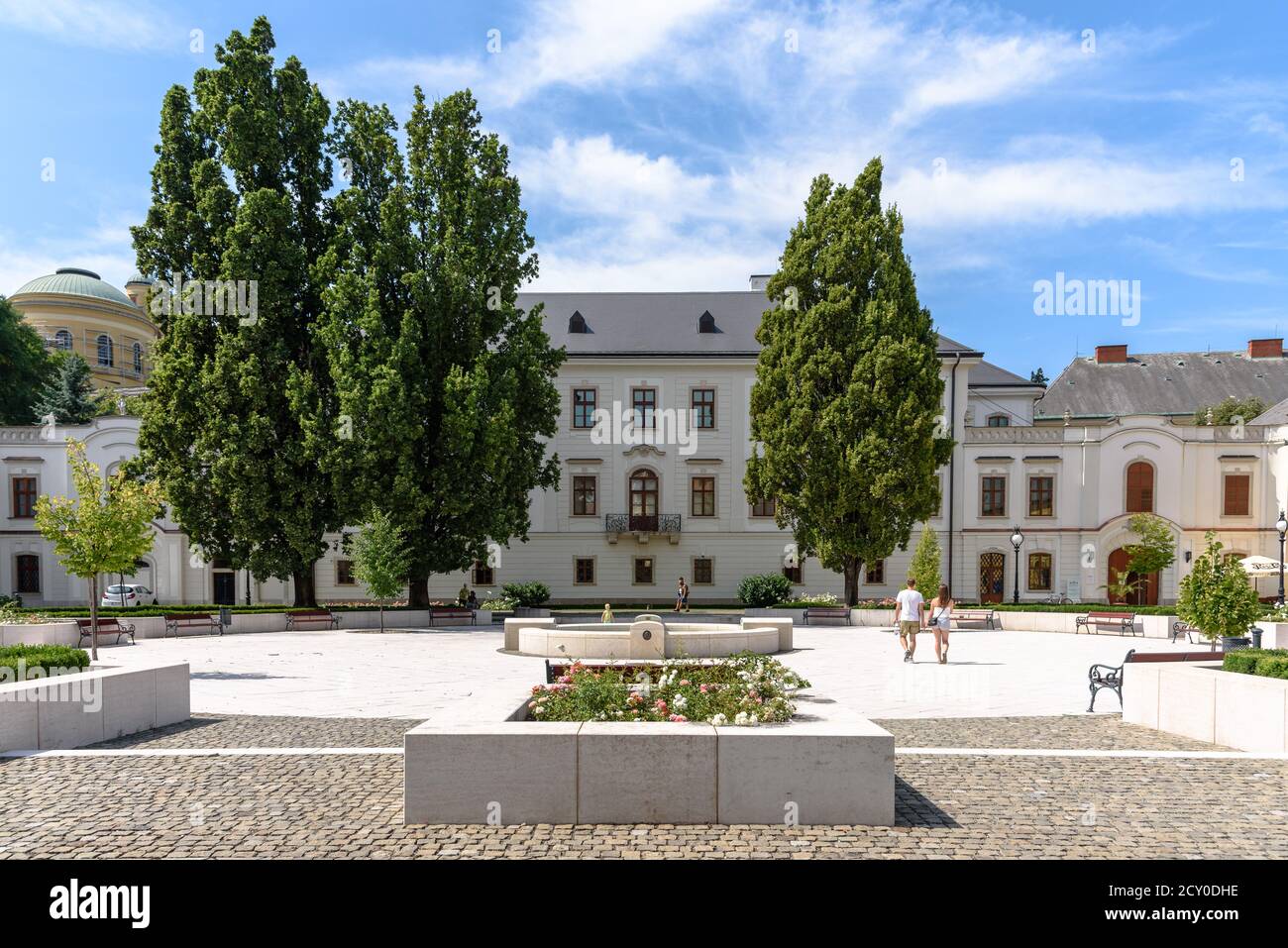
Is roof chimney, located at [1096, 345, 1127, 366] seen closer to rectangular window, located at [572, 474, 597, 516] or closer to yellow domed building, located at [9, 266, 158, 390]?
Result: rectangular window, located at [572, 474, 597, 516]

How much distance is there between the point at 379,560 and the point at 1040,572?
29.8 meters

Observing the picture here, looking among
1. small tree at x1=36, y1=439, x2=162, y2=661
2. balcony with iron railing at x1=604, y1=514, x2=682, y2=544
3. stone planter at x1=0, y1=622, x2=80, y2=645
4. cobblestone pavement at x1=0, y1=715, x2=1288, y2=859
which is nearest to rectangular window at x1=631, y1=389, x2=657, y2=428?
balcony with iron railing at x1=604, y1=514, x2=682, y2=544

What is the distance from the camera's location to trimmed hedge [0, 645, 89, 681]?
10.3 m

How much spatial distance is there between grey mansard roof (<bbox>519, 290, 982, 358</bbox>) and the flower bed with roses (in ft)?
95.6

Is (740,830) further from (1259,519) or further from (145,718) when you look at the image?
(1259,519)

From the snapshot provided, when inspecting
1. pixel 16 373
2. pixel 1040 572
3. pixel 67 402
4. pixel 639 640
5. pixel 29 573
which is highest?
pixel 16 373

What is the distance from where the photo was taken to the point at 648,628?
649 inches

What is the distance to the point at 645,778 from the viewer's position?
6.70 metres

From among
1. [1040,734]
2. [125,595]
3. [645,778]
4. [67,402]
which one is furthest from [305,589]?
[67,402]

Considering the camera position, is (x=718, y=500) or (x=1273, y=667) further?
(x=718, y=500)

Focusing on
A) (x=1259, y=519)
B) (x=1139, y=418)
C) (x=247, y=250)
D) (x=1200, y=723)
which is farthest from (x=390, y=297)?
(x=1259, y=519)

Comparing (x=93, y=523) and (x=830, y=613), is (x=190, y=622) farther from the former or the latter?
(x=830, y=613)

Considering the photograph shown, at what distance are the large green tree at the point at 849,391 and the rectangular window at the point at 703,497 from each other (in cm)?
499
